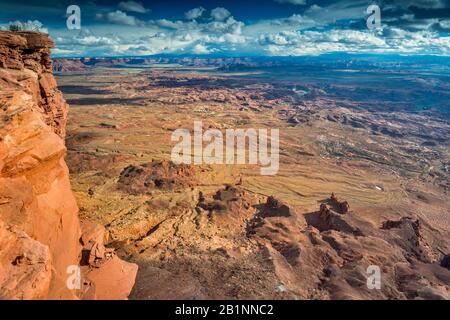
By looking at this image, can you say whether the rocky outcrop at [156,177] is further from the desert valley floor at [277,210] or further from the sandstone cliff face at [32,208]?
the sandstone cliff face at [32,208]

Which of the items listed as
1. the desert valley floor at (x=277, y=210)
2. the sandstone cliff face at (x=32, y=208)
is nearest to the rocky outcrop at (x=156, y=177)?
the desert valley floor at (x=277, y=210)

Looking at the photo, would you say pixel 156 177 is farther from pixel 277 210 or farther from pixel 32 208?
pixel 32 208

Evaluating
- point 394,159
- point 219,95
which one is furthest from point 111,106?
point 394,159

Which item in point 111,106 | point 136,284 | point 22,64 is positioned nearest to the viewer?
point 136,284

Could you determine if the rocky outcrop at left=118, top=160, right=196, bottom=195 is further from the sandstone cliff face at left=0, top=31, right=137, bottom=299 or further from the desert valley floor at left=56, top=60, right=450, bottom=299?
the sandstone cliff face at left=0, top=31, right=137, bottom=299

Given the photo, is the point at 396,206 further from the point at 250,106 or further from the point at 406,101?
the point at 406,101

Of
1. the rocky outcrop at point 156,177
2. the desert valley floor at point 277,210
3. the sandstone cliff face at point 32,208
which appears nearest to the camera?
the sandstone cliff face at point 32,208

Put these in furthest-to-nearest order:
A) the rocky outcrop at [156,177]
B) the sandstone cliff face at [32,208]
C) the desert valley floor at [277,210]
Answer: the rocky outcrop at [156,177] < the desert valley floor at [277,210] < the sandstone cliff face at [32,208]

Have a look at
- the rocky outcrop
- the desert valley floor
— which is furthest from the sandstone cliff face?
the rocky outcrop
